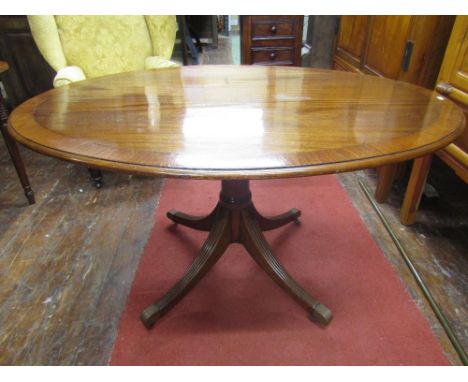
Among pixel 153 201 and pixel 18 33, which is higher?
pixel 18 33

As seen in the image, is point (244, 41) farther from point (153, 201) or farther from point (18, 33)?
point (18, 33)

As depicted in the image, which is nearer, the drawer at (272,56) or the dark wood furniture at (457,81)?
the dark wood furniture at (457,81)

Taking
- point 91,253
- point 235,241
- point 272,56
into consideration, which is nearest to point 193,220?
point 235,241

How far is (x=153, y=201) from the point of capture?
5.40ft

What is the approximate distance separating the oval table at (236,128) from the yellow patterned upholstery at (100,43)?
0.65 m

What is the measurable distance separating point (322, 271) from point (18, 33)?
258cm

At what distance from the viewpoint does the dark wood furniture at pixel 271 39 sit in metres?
2.11

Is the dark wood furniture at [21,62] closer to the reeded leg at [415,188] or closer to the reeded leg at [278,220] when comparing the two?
the reeded leg at [278,220]

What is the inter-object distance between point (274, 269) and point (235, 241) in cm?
18

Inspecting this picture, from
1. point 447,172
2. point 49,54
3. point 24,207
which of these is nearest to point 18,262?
point 24,207

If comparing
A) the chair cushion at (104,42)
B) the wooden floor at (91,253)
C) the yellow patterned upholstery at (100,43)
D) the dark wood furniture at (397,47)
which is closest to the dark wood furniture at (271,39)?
the dark wood furniture at (397,47)

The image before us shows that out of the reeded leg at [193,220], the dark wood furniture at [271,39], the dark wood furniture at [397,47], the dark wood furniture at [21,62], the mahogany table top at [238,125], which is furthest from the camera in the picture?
the dark wood furniture at [21,62]

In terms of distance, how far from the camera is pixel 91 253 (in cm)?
133

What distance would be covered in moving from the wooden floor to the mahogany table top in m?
0.65
